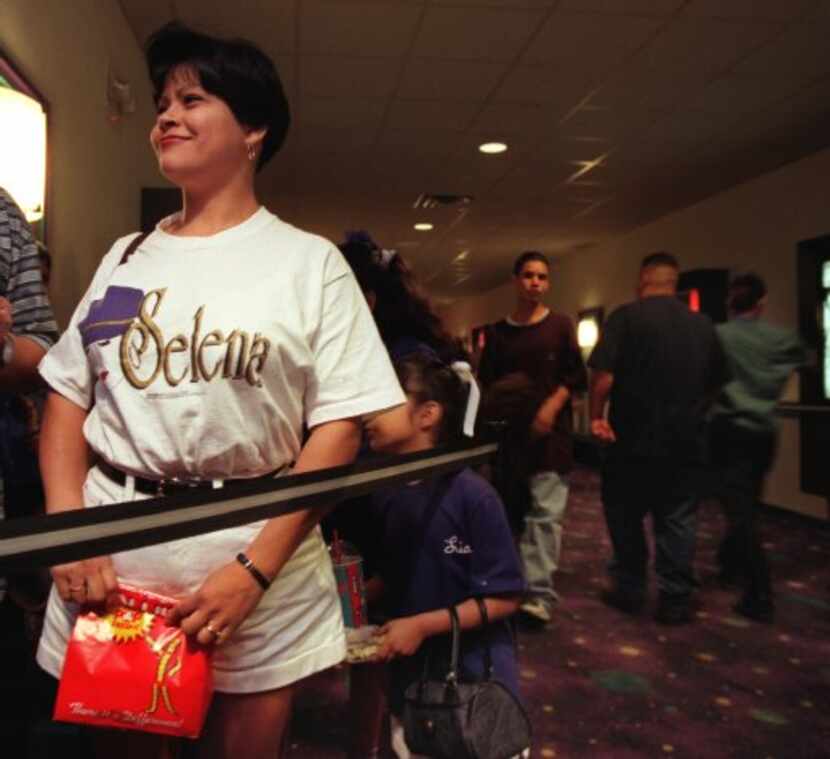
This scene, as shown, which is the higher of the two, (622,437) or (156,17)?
(156,17)

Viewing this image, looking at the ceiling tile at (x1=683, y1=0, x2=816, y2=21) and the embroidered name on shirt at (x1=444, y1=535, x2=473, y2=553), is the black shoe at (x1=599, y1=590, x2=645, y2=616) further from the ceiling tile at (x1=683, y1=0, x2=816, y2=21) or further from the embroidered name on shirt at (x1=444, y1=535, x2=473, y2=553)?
the ceiling tile at (x1=683, y1=0, x2=816, y2=21)

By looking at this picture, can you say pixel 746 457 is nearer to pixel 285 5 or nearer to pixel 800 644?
pixel 800 644

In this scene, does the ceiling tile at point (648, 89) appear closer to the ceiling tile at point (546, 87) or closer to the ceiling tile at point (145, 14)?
the ceiling tile at point (546, 87)

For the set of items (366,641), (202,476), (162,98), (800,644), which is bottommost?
(800,644)

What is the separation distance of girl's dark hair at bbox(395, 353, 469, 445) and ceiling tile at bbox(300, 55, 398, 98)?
9.62 feet

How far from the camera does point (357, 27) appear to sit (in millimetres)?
3676

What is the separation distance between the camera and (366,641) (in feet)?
3.86

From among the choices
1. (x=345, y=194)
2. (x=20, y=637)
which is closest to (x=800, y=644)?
(x=20, y=637)

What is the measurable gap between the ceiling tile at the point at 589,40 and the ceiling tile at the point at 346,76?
0.79 m

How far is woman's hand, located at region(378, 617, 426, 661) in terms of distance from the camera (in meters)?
1.23

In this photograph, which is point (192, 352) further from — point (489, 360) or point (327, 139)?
point (327, 139)

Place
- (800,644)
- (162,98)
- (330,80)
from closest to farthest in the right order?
(162,98) < (800,644) < (330,80)

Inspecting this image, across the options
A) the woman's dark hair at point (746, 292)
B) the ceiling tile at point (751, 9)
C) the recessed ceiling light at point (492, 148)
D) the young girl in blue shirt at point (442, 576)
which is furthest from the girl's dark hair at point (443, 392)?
the recessed ceiling light at point (492, 148)

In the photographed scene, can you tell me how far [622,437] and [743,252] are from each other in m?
4.07
